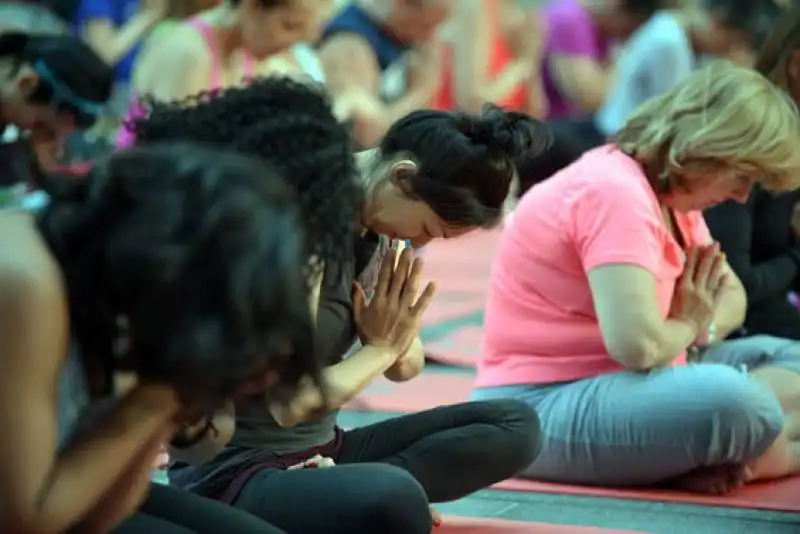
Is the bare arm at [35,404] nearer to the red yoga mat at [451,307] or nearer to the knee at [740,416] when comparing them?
the knee at [740,416]

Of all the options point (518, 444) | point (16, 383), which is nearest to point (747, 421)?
point (518, 444)

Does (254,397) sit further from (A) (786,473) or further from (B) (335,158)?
(A) (786,473)

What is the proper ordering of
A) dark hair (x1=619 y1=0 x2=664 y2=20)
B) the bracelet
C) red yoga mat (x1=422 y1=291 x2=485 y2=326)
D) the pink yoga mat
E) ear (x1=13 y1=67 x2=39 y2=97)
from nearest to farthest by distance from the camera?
the pink yoga mat
the bracelet
ear (x1=13 y1=67 x2=39 y2=97)
red yoga mat (x1=422 y1=291 x2=485 y2=326)
dark hair (x1=619 y1=0 x2=664 y2=20)

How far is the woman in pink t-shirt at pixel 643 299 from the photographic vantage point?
6.33ft

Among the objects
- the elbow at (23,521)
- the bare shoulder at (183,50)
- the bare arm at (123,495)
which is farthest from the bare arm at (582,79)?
the elbow at (23,521)

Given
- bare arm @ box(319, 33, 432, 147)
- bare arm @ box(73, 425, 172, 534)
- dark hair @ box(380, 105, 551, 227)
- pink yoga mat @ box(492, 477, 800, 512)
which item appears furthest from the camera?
bare arm @ box(319, 33, 432, 147)

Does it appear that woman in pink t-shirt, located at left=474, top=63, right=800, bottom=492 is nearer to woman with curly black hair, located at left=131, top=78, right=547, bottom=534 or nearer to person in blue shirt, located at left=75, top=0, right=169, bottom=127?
woman with curly black hair, located at left=131, top=78, right=547, bottom=534

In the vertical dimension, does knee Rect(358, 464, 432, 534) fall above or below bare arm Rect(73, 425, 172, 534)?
below

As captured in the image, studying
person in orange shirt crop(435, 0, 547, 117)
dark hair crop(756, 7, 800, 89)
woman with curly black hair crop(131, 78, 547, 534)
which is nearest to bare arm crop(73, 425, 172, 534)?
woman with curly black hair crop(131, 78, 547, 534)

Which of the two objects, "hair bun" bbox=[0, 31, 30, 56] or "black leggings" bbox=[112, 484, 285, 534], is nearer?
"black leggings" bbox=[112, 484, 285, 534]

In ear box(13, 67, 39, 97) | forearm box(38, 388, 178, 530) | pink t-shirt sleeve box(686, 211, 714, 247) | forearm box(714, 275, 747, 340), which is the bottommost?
forearm box(714, 275, 747, 340)

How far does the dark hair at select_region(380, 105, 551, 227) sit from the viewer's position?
5.34ft

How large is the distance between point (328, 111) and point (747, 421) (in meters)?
0.91

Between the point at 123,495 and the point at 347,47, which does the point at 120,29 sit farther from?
the point at 123,495
